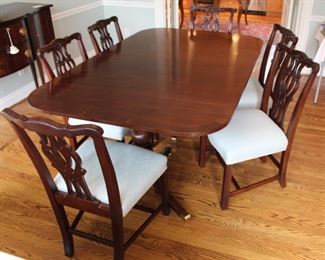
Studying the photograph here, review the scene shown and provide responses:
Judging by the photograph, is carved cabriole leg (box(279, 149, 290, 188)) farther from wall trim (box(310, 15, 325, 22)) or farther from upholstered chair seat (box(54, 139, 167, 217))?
wall trim (box(310, 15, 325, 22))

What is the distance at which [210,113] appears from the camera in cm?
141

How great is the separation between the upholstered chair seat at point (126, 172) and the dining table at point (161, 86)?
252 mm

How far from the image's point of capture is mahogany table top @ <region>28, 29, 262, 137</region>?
4.55 ft

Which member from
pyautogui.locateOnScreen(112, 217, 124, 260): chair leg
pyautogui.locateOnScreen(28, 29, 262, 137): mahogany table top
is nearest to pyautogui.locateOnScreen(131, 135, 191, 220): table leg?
pyautogui.locateOnScreen(28, 29, 262, 137): mahogany table top

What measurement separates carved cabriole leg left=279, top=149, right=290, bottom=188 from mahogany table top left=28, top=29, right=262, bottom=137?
1.84 ft

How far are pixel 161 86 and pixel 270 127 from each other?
0.69m

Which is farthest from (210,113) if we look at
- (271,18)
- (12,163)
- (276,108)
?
(271,18)

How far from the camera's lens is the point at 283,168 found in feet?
6.68

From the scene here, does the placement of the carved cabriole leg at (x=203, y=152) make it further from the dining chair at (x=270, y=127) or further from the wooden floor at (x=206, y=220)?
the dining chair at (x=270, y=127)

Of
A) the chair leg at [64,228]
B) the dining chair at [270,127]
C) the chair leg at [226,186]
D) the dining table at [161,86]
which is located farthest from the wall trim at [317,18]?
the chair leg at [64,228]

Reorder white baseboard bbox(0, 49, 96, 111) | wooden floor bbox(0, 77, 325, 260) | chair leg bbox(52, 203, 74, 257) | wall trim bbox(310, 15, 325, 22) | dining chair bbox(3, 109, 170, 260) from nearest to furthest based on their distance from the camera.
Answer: dining chair bbox(3, 109, 170, 260) < chair leg bbox(52, 203, 74, 257) < wooden floor bbox(0, 77, 325, 260) < white baseboard bbox(0, 49, 96, 111) < wall trim bbox(310, 15, 325, 22)

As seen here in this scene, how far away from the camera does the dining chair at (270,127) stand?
1757 millimetres

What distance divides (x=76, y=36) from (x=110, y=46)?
317mm

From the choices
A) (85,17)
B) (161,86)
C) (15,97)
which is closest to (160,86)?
(161,86)
